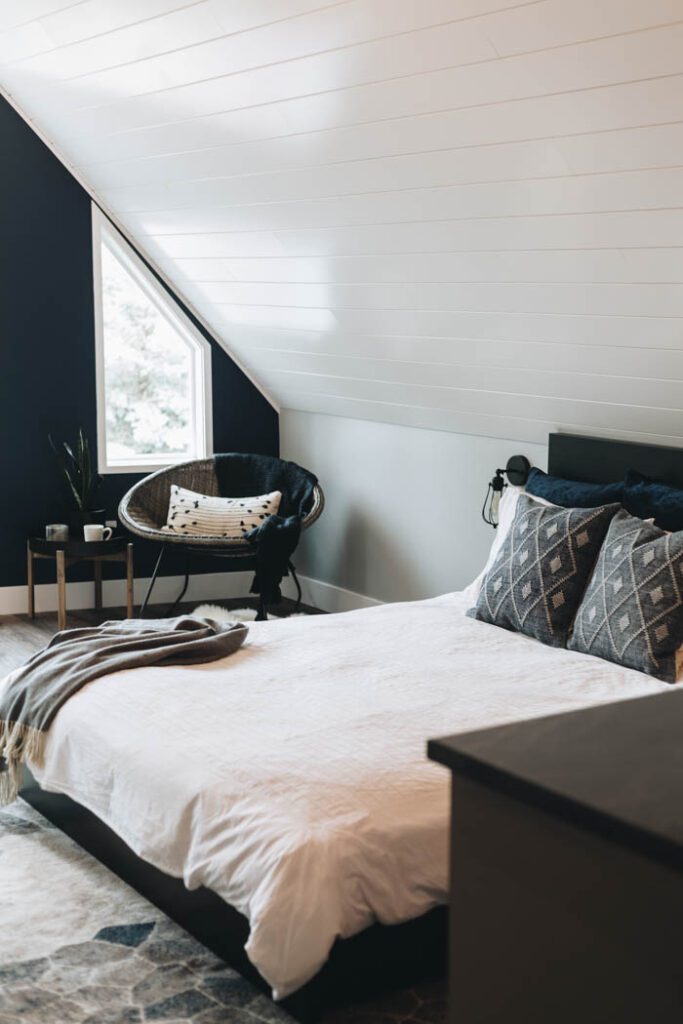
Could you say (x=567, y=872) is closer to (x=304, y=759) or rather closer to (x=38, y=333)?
(x=304, y=759)

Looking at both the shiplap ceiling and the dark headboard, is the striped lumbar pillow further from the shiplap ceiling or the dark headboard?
the dark headboard

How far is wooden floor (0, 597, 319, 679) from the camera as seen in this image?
17.3ft

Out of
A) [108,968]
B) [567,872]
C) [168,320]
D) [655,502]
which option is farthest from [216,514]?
[567,872]

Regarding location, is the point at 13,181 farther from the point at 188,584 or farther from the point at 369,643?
the point at 369,643

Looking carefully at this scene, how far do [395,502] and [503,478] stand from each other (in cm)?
87

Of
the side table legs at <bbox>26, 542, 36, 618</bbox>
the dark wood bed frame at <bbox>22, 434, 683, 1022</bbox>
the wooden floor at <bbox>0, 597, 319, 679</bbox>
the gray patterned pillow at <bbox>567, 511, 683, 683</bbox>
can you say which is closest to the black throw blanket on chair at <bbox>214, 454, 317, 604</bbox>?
the wooden floor at <bbox>0, 597, 319, 679</bbox>

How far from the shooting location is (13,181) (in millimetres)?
5863

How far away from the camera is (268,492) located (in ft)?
19.8

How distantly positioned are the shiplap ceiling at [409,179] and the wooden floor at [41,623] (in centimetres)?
113

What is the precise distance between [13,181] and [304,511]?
6.86ft

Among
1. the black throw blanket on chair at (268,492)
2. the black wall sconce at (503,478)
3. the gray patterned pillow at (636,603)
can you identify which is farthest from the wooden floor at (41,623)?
the gray patterned pillow at (636,603)

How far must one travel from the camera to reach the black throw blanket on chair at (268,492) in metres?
5.50

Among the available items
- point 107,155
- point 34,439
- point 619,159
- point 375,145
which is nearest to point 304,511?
point 34,439

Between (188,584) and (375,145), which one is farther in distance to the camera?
(188,584)
